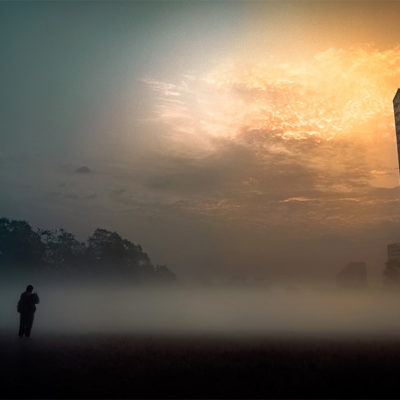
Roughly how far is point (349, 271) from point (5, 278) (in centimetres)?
10786

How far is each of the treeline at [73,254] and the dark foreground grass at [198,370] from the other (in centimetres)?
6697

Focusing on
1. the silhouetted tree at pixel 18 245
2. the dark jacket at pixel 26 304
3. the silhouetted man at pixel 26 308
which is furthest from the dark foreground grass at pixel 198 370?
the silhouetted tree at pixel 18 245

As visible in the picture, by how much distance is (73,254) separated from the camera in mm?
97438

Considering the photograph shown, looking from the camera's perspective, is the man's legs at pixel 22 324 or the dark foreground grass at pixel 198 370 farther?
the man's legs at pixel 22 324

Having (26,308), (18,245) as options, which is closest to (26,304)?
(26,308)

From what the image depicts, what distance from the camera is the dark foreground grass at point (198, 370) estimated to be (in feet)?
39.8

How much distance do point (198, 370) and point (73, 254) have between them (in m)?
87.1

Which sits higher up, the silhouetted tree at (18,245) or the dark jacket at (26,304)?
the silhouetted tree at (18,245)

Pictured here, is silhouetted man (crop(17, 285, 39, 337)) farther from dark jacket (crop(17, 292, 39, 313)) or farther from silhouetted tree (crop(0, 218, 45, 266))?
silhouetted tree (crop(0, 218, 45, 266))

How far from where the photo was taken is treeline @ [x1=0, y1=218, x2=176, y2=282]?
274ft

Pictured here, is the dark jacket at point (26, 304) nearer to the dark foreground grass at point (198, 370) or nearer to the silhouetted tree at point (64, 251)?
the dark foreground grass at point (198, 370)

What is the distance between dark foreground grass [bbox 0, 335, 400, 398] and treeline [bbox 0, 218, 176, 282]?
6697cm

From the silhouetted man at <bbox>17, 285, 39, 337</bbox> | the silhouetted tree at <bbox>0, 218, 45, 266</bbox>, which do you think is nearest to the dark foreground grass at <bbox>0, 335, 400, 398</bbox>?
the silhouetted man at <bbox>17, 285, 39, 337</bbox>

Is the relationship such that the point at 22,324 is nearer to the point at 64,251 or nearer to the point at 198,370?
the point at 198,370
